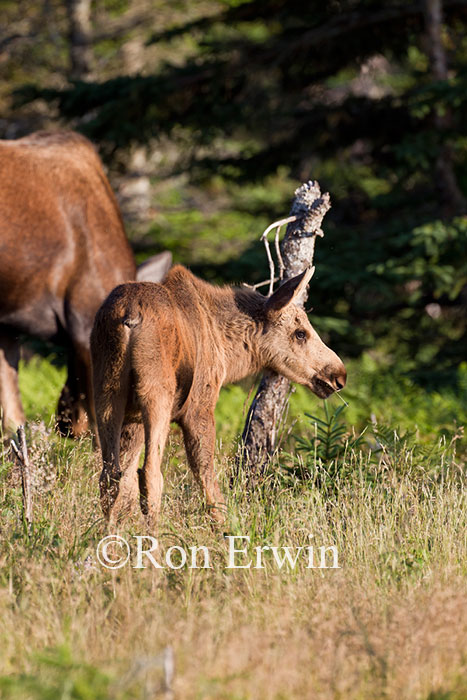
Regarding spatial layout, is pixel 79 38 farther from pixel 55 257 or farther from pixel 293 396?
pixel 55 257

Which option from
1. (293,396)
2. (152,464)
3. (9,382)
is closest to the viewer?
(152,464)

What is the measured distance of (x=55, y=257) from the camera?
8.34m

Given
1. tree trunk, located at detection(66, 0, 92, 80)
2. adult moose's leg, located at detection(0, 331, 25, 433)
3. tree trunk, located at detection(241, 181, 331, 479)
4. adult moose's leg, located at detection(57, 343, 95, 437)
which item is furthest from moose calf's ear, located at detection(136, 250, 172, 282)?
tree trunk, located at detection(66, 0, 92, 80)

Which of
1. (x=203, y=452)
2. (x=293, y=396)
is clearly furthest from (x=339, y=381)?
(x=293, y=396)

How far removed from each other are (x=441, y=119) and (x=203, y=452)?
6.89 meters

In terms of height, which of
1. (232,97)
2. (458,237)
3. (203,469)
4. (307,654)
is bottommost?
(307,654)

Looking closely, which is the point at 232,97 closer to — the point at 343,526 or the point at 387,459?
the point at 387,459

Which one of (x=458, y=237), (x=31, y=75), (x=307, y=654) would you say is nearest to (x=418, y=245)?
(x=458, y=237)

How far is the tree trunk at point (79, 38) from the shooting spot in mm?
17094

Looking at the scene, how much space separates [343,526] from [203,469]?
965mm

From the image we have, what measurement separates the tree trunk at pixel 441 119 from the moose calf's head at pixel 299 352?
5545mm

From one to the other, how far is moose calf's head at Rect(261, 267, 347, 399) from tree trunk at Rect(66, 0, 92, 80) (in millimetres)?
12285

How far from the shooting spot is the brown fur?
26.9 ft

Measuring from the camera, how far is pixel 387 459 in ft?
21.2
